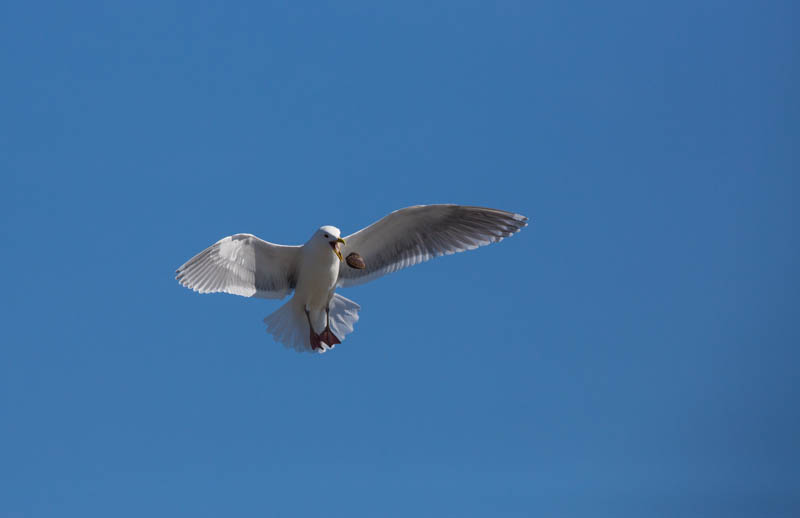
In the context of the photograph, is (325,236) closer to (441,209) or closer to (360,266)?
(360,266)

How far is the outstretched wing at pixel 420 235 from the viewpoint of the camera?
8.91 m

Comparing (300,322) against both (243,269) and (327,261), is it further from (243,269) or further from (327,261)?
(327,261)

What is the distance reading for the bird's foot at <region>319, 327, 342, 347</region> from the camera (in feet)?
29.4

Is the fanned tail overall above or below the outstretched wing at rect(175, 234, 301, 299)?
below

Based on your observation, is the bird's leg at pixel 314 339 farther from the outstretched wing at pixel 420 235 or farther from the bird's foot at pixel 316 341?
the outstretched wing at pixel 420 235

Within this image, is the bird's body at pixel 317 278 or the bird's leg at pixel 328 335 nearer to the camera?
→ the bird's body at pixel 317 278

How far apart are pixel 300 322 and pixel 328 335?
313mm

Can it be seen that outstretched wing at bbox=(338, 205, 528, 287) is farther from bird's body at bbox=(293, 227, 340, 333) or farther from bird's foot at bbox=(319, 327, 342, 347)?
bird's foot at bbox=(319, 327, 342, 347)

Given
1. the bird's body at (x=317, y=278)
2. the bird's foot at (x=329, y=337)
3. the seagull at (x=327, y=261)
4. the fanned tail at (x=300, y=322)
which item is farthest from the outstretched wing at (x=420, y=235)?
the bird's foot at (x=329, y=337)

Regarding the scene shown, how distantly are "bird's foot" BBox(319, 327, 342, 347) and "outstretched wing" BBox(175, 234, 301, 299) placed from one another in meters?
0.53

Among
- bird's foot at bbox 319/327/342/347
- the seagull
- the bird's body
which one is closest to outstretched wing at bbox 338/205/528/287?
the seagull

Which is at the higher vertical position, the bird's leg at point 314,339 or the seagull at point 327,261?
the seagull at point 327,261

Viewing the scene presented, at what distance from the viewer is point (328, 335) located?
353 inches

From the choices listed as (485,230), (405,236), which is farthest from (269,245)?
(485,230)
